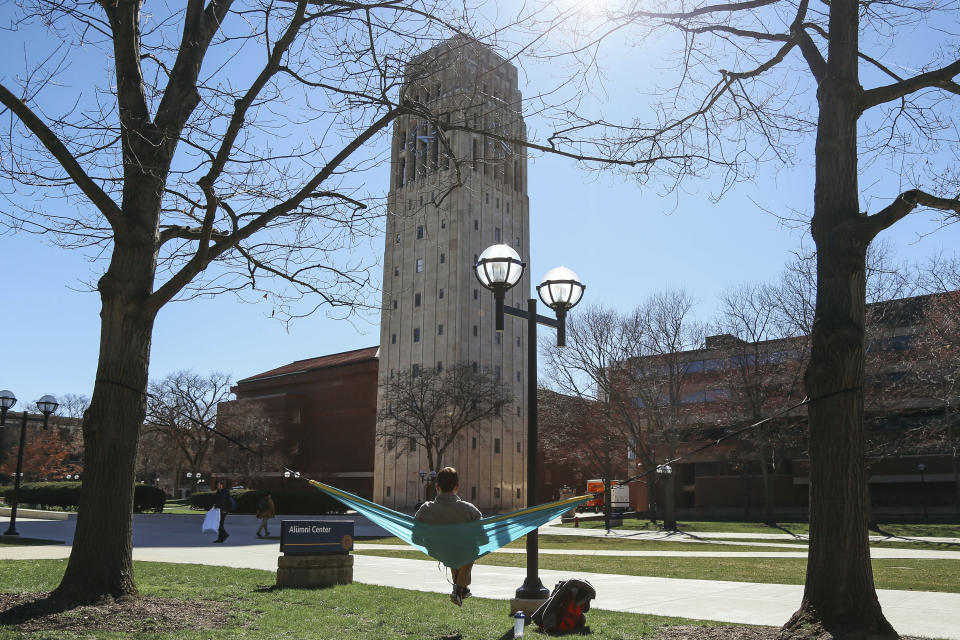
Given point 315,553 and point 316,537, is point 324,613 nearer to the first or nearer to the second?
point 315,553

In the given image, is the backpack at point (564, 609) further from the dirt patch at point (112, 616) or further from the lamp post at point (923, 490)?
the lamp post at point (923, 490)

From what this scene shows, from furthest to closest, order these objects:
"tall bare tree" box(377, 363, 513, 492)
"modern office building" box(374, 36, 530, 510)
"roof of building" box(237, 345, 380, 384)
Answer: "roof of building" box(237, 345, 380, 384), "modern office building" box(374, 36, 530, 510), "tall bare tree" box(377, 363, 513, 492)

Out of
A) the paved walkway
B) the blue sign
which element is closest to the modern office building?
the paved walkway

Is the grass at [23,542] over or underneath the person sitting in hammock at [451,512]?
underneath

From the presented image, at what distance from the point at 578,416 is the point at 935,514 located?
969 inches

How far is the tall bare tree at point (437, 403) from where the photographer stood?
179ft

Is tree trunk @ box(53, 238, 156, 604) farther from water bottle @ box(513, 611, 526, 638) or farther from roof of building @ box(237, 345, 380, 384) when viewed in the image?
roof of building @ box(237, 345, 380, 384)

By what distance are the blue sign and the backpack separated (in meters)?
4.81

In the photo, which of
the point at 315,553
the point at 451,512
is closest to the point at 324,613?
the point at 451,512

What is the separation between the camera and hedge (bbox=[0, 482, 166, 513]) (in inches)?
1692

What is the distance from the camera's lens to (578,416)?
148 feet

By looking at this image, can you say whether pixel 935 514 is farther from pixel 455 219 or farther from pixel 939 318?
pixel 455 219

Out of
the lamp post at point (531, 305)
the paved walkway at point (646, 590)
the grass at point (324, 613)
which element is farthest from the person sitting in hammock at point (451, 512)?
the paved walkway at point (646, 590)

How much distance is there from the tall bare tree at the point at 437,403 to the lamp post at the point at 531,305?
4430cm
